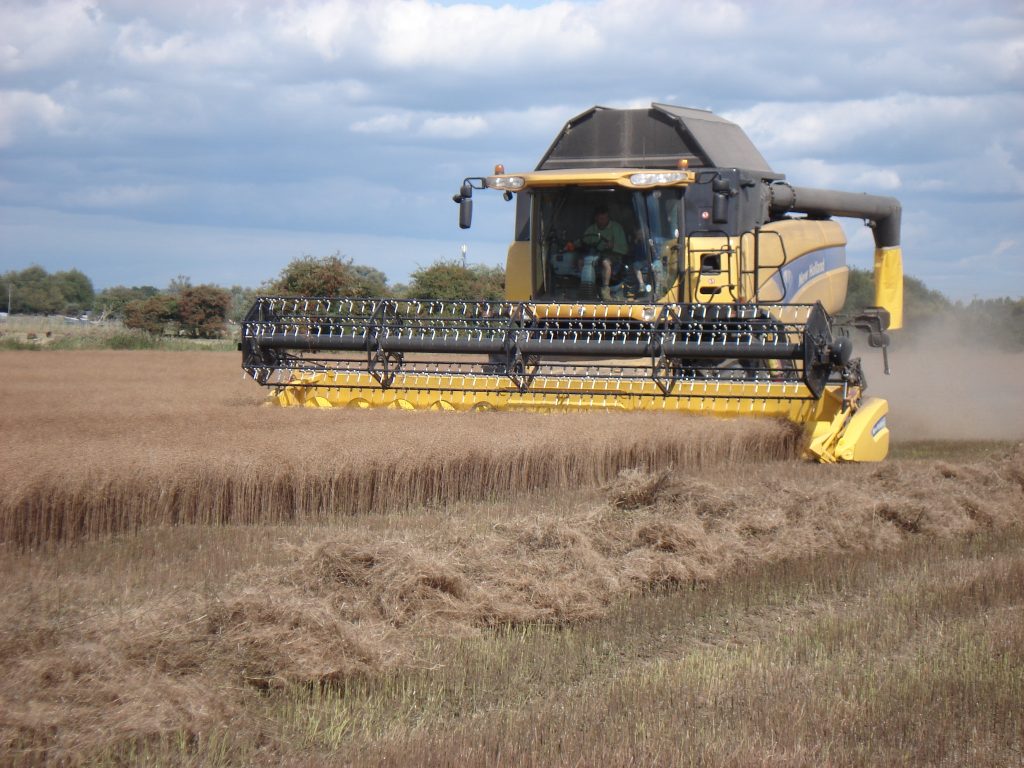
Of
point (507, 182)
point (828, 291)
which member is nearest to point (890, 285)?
point (828, 291)

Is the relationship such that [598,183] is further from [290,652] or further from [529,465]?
[290,652]

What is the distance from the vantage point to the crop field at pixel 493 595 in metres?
3.46

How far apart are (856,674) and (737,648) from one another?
550mm

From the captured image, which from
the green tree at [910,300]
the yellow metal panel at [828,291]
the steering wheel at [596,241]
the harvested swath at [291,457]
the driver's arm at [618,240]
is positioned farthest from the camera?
the green tree at [910,300]

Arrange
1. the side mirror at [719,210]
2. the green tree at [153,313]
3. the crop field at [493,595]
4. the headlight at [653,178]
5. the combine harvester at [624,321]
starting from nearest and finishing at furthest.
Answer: the crop field at [493,595] → the combine harvester at [624,321] → the side mirror at [719,210] → the headlight at [653,178] → the green tree at [153,313]

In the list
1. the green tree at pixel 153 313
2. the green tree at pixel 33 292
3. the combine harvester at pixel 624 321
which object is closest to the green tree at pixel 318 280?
the green tree at pixel 153 313

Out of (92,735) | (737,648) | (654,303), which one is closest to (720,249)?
(654,303)

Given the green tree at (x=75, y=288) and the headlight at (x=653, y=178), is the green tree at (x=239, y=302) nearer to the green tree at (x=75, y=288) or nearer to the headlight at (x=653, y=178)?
the green tree at (x=75, y=288)

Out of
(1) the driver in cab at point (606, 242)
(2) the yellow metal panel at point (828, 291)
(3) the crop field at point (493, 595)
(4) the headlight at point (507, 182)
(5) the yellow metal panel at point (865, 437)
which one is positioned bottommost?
(3) the crop field at point (493, 595)

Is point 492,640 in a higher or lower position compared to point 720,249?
A: lower

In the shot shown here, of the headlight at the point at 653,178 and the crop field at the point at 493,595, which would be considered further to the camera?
the headlight at the point at 653,178

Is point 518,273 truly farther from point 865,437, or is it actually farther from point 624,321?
point 865,437

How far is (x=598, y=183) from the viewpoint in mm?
10445

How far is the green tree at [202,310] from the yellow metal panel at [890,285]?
27269 mm
